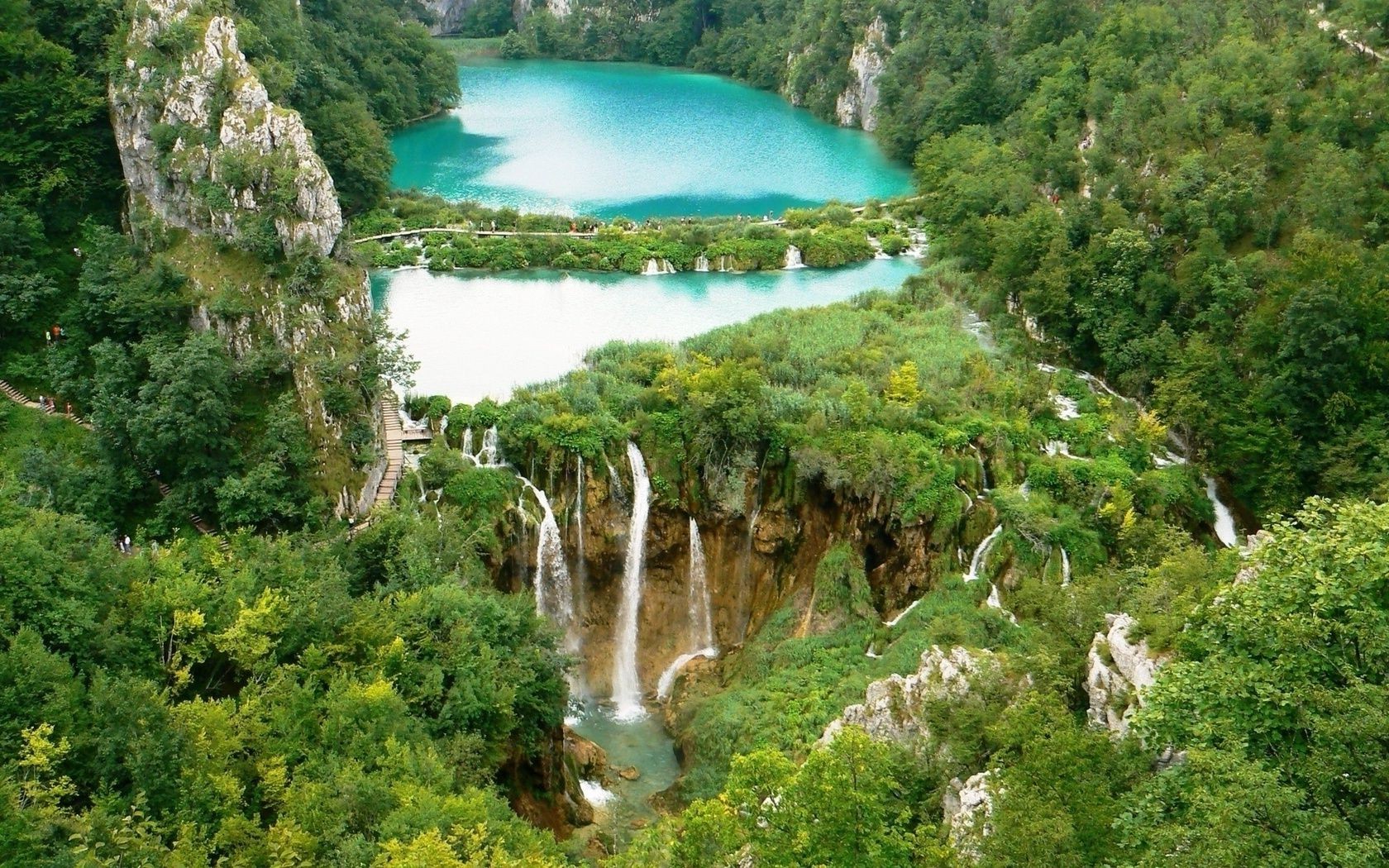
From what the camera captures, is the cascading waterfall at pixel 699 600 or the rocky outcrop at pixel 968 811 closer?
the rocky outcrop at pixel 968 811

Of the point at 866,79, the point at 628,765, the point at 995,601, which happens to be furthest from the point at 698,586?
the point at 866,79

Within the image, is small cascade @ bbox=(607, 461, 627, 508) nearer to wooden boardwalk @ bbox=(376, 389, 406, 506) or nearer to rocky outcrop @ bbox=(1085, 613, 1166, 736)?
wooden boardwalk @ bbox=(376, 389, 406, 506)

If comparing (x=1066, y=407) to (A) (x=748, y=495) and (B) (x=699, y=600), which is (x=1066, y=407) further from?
(B) (x=699, y=600)

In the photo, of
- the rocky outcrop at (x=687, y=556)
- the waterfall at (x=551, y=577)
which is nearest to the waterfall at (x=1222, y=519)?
the rocky outcrop at (x=687, y=556)

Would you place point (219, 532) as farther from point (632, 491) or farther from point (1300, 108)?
point (1300, 108)

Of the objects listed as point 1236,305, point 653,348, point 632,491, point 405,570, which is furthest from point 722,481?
point 1236,305

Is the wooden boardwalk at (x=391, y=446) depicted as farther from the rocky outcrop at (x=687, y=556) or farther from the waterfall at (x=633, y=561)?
the waterfall at (x=633, y=561)

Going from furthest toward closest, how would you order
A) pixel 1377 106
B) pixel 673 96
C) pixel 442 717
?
pixel 673 96
pixel 1377 106
pixel 442 717
